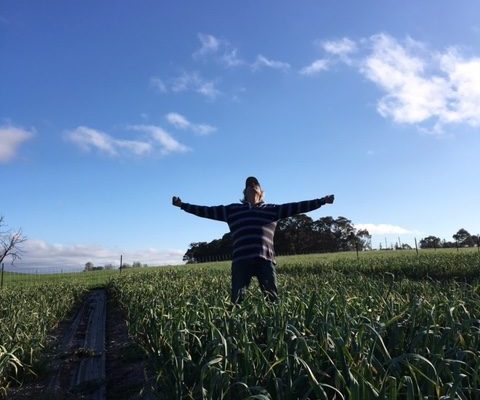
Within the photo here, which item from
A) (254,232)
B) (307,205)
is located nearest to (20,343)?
(254,232)

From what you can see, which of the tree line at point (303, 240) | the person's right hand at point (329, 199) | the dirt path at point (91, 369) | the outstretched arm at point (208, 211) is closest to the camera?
the dirt path at point (91, 369)

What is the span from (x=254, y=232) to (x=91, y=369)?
7.55 ft

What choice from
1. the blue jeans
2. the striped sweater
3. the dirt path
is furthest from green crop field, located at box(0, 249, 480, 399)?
the striped sweater

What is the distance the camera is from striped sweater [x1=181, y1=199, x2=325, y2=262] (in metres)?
5.31

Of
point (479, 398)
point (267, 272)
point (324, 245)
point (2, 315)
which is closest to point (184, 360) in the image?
point (479, 398)

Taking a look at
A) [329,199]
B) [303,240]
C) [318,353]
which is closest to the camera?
[318,353]

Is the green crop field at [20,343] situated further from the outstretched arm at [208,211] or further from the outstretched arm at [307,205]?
the outstretched arm at [307,205]

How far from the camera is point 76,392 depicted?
4.48 metres

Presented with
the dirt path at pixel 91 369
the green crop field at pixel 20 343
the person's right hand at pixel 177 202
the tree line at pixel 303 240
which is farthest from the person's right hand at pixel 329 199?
the tree line at pixel 303 240

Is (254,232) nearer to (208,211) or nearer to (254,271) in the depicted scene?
(254,271)

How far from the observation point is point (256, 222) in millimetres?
5383

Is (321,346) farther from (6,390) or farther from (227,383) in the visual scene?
(6,390)

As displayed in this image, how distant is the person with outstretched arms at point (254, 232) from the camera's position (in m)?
5.31

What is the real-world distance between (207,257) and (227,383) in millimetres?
73202
